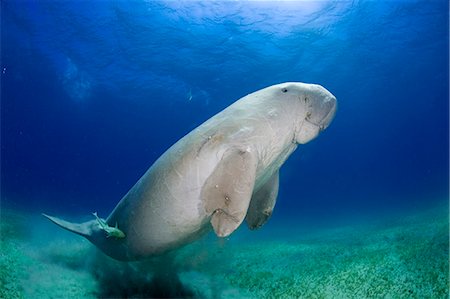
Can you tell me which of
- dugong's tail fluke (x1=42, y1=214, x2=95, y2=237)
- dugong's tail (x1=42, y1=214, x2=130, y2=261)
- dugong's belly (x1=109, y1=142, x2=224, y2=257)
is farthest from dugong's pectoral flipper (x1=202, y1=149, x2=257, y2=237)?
dugong's tail fluke (x1=42, y1=214, x2=95, y2=237)

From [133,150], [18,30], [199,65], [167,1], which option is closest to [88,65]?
[18,30]

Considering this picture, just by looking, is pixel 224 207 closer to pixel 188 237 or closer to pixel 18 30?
pixel 188 237

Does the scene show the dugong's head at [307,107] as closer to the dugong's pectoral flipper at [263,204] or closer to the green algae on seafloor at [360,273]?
the dugong's pectoral flipper at [263,204]

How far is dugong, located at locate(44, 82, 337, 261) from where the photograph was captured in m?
3.14

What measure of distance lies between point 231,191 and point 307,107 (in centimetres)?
138

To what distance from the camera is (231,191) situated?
121 inches

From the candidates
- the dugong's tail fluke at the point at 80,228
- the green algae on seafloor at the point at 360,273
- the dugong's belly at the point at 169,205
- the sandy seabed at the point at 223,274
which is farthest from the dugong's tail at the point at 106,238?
the green algae on seafloor at the point at 360,273

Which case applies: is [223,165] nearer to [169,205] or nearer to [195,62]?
[169,205]

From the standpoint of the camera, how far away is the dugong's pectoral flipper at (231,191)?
120 inches

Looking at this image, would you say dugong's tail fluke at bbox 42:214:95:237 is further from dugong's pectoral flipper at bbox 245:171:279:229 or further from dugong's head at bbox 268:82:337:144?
dugong's head at bbox 268:82:337:144

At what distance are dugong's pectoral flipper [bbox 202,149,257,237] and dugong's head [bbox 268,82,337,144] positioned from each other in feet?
2.62

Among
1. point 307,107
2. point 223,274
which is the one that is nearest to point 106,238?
point 223,274

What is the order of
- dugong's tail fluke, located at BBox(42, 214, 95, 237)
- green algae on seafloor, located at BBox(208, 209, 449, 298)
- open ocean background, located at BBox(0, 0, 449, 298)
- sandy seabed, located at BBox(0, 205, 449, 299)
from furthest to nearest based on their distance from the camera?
1. open ocean background, located at BBox(0, 0, 449, 298)
2. dugong's tail fluke, located at BBox(42, 214, 95, 237)
3. sandy seabed, located at BBox(0, 205, 449, 299)
4. green algae on seafloor, located at BBox(208, 209, 449, 298)

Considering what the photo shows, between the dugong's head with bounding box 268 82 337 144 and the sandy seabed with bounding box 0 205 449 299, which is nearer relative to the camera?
the dugong's head with bounding box 268 82 337 144
